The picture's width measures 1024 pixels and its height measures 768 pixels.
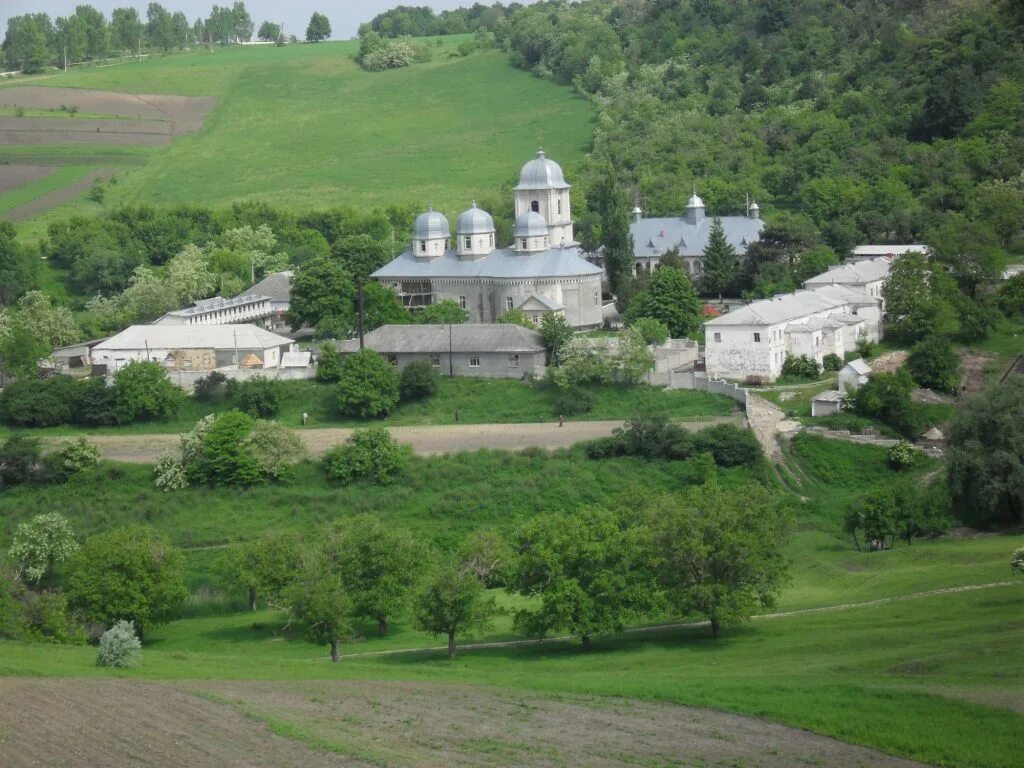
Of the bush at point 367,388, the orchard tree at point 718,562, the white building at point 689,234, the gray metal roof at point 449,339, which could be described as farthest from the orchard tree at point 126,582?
the white building at point 689,234

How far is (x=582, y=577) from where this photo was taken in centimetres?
4222

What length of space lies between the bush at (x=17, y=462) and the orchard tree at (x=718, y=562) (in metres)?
25.1

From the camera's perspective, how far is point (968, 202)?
79188 mm

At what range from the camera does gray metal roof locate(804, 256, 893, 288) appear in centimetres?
7075

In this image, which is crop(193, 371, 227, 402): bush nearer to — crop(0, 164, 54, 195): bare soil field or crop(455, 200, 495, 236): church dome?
crop(455, 200, 495, 236): church dome

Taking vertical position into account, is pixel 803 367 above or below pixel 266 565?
above

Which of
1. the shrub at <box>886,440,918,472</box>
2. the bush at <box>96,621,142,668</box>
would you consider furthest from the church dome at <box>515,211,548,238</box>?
the bush at <box>96,621,142,668</box>

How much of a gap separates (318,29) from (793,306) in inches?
4191

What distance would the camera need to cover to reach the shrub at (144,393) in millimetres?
63219

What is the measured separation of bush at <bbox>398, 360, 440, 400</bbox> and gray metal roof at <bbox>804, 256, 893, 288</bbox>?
16736 mm

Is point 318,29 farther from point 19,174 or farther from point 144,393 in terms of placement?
point 144,393

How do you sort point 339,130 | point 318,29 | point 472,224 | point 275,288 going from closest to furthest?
point 472,224 → point 275,288 → point 339,130 → point 318,29

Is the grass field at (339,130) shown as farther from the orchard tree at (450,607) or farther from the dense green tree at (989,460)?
the orchard tree at (450,607)

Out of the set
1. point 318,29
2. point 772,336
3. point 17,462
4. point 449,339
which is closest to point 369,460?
point 449,339
